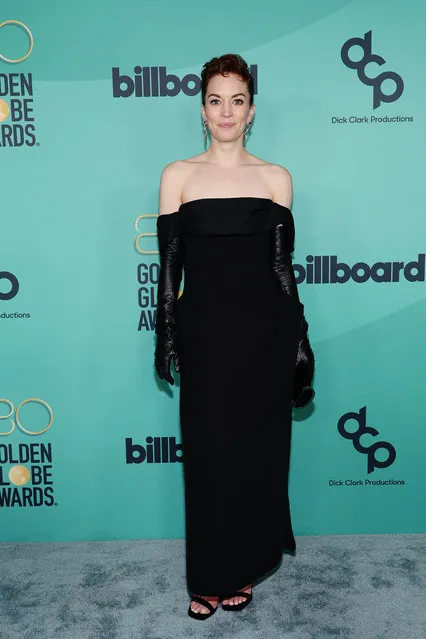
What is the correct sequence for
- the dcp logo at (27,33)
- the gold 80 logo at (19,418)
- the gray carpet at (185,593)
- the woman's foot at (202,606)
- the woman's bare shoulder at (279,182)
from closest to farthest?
→ the gray carpet at (185,593) < the woman's foot at (202,606) < the woman's bare shoulder at (279,182) < the dcp logo at (27,33) < the gold 80 logo at (19,418)

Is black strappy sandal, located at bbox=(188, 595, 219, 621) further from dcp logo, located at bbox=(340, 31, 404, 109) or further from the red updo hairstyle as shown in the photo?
dcp logo, located at bbox=(340, 31, 404, 109)

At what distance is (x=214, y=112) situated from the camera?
2.73 metres

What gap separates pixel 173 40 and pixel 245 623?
2.71m

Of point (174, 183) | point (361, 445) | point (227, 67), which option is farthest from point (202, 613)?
point (227, 67)

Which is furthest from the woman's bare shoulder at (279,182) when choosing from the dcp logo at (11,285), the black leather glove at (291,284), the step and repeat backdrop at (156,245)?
the dcp logo at (11,285)

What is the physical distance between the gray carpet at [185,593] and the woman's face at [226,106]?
2.10m

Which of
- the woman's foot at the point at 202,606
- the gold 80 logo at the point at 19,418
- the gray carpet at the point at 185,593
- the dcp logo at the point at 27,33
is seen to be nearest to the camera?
the gray carpet at the point at 185,593

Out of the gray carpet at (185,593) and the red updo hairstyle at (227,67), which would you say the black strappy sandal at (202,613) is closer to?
the gray carpet at (185,593)

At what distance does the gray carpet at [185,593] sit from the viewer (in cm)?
265

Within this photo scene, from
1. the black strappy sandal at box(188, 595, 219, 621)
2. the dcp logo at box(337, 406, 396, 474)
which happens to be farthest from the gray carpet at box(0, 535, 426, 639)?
the dcp logo at box(337, 406, 396, 474)

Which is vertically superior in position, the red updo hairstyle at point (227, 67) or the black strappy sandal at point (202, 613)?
the red updo hairstyle at point (227, 67)

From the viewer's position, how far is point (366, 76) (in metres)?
3.08

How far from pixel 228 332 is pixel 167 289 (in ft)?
1.12

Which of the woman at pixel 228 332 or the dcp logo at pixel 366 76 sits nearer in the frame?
the woman at pixel 228 332
